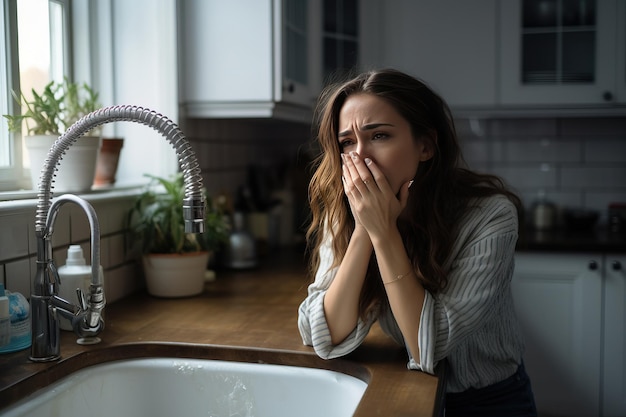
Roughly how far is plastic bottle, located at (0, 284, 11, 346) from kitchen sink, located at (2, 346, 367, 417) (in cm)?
12

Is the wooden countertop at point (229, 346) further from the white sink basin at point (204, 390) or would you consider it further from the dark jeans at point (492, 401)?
the dark jeans at point (492, 401)

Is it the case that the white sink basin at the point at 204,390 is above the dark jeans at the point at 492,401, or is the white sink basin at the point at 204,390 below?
above

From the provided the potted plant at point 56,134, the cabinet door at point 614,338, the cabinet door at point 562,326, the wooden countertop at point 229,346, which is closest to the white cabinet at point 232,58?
the potted plant at point 56,134

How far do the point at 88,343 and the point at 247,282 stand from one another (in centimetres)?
75

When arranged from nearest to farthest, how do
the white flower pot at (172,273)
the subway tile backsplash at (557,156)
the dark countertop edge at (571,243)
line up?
1. the white flower pot at (172,273)
2. the dark countertop edge at (571,243)
3. the subway tile backsplash at (557,156)

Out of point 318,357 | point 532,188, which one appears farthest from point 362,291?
point 532,188

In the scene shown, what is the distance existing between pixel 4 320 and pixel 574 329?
6.75 ft

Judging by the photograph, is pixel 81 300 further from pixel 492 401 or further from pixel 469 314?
pixel 492 401

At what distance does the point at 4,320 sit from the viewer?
121 centimetres

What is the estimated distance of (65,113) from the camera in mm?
1794

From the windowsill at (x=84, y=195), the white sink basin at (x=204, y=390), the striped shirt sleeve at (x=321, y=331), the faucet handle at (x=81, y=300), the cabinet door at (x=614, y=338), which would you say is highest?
the windowsill at (x=84, y=195)

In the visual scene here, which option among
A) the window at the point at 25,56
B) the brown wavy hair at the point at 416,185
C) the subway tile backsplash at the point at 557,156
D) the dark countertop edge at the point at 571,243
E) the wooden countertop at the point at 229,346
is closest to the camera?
the wooden countertop at the point at 229,346

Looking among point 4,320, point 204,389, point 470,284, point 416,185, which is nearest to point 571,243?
point 416,185

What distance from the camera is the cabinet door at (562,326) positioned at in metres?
2.54
